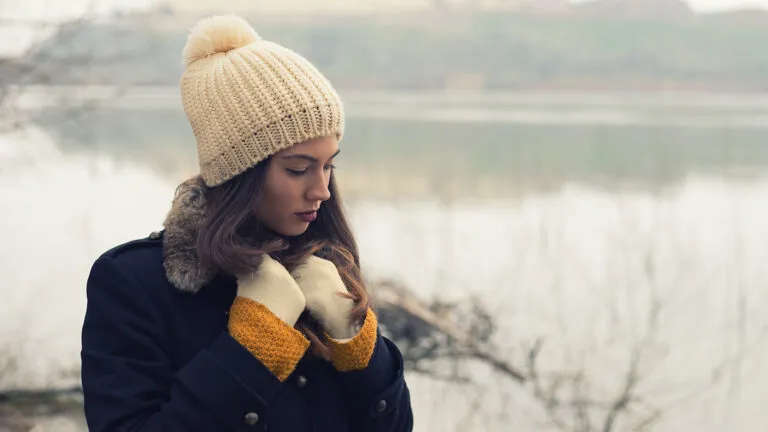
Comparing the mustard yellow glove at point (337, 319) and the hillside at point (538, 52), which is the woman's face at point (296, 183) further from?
the hillside at point (538, 52)

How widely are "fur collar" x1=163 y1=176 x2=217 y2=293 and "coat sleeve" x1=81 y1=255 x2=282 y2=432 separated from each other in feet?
0.28

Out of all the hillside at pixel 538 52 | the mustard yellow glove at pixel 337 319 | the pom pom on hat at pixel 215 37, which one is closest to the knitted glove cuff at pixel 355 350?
the mustard yellow glove at pixel 337 319

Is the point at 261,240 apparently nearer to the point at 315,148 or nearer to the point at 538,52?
the point at 315,148

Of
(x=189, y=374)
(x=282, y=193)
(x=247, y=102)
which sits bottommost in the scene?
(x=189, y=374)

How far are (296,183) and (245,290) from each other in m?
0.17

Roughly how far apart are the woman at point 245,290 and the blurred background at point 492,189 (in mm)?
2069

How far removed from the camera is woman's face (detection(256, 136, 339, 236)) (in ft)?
4.24

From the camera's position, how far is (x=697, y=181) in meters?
5.73

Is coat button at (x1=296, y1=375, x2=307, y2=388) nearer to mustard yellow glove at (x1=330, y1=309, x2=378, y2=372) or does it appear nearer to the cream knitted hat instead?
mustard yellow glove at (x1=330, y1=309, x2=378, y2=372)

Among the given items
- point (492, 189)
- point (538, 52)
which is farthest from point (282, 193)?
point (538, 52)

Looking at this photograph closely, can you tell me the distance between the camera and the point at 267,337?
1.19 meters

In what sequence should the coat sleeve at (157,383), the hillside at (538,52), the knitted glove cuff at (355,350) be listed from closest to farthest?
the coat sleeve at (157,383), the knitted glove cuff at (355,350), the hillside at (538,52)

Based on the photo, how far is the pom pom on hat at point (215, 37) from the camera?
1353mm

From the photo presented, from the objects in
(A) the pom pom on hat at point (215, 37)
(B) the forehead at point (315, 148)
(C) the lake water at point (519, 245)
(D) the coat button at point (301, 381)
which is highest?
(A) the pom pom on hat at point (215, 37)
